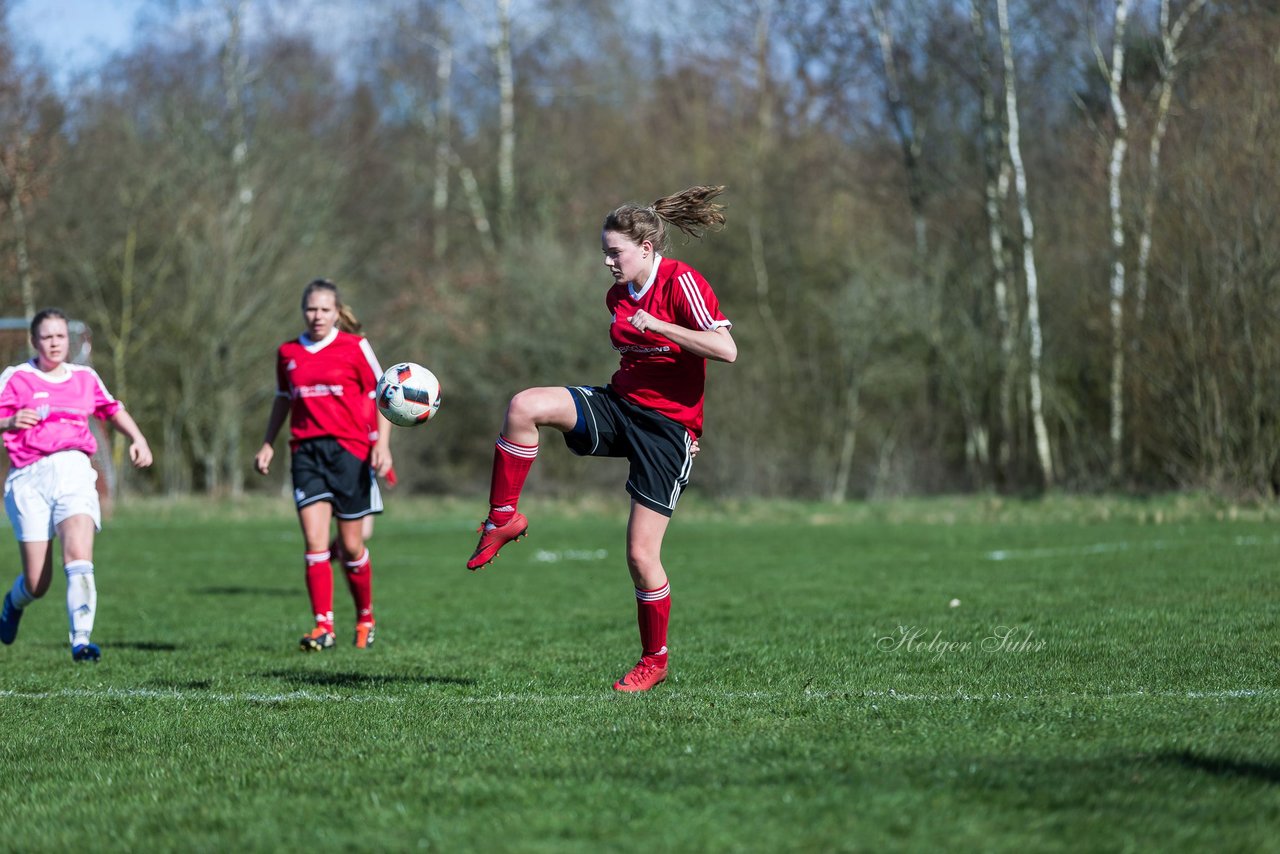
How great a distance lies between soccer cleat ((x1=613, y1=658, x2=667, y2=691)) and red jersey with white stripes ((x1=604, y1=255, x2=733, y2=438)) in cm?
107

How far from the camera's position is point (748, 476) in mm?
28703

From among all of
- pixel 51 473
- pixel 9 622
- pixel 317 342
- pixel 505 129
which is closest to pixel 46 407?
pixel 51 473

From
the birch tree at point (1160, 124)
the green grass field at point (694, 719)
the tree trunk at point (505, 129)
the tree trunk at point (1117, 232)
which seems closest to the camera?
the green grass field at point (694, 719)

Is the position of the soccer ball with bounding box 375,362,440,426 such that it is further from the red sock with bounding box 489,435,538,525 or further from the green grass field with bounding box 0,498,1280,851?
the green grass field with bounding box 0,498,1280,851

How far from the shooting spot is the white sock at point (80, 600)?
8.10 m

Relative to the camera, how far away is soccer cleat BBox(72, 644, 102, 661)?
8031 millimetres

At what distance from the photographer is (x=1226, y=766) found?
417cm

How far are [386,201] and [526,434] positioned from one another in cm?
3235

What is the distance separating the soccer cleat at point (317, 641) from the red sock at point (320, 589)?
0.04m

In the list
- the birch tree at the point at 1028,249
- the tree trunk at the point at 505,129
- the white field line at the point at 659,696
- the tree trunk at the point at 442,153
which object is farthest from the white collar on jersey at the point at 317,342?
the tree trunk at the point at 442,153

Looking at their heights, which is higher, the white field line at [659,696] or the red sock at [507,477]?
the red sock at [507,477]

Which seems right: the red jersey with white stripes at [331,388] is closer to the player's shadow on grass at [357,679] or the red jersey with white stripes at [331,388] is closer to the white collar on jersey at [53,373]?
the white collar on jersey at [53,373]

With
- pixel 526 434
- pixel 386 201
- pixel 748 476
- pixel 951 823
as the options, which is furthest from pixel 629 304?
pixel 386 201

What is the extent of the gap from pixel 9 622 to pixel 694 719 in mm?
5143
